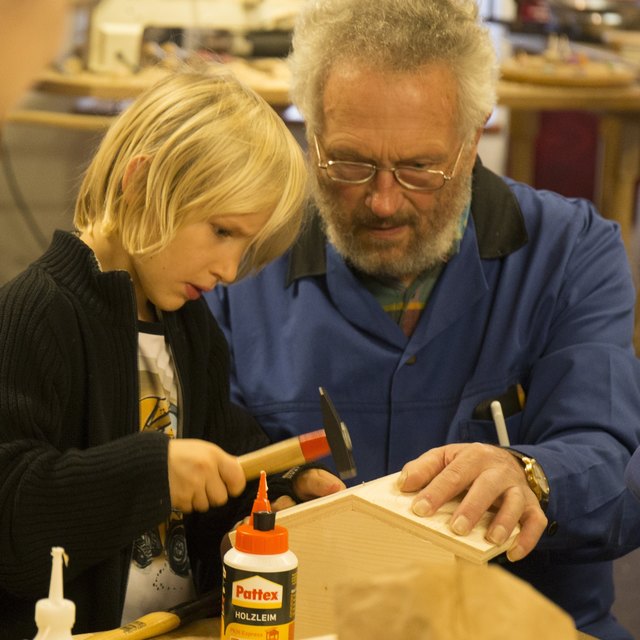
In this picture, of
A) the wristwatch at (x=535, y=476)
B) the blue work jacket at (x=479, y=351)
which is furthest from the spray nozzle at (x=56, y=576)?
the blue work jacket at (x=479, y=351)

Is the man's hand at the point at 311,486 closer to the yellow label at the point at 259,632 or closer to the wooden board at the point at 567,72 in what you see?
the yellow label at the point at 259,632

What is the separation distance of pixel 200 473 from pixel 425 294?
790mm

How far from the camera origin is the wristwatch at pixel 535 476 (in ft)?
5.52

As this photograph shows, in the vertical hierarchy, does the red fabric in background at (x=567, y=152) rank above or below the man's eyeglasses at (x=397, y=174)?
below

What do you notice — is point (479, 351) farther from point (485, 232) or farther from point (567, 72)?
point (567, 72)

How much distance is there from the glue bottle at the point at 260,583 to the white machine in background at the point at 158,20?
3449 millimetres

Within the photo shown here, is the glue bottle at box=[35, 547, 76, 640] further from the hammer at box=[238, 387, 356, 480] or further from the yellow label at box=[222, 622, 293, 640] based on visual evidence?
the hammer at box=[238, 387, 356, 480]

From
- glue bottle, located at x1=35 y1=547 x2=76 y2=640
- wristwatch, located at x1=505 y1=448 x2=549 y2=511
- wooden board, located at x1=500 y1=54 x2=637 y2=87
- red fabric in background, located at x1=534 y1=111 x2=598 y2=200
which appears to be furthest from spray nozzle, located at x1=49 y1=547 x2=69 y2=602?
red fabric in background, located at x1=534 y1=111 x2=598 y2=200

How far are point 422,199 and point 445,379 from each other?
0.32m

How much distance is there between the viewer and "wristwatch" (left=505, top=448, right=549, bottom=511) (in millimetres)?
1682

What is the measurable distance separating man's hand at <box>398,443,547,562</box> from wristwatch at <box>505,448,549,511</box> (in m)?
0.04

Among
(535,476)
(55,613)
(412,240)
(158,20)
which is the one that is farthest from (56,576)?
(158,20)

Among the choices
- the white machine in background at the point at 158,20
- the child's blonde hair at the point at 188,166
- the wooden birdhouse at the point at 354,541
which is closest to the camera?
the wooden birdhouse at the point at 354,541

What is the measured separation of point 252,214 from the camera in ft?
5.46
